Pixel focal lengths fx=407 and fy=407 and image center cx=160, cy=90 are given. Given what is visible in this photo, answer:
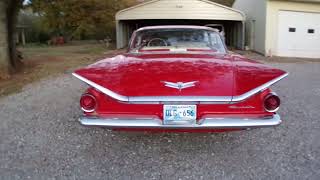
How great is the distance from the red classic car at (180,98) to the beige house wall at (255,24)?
16275mm

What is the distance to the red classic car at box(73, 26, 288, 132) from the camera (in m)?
4.08

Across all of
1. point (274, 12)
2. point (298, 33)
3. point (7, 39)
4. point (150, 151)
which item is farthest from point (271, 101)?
point (298, 33)

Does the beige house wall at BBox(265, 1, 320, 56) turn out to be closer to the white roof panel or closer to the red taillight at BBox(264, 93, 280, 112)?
the white roof panel

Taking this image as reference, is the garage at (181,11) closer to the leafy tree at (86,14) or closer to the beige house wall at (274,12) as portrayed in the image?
the leafy tree at (86,14)

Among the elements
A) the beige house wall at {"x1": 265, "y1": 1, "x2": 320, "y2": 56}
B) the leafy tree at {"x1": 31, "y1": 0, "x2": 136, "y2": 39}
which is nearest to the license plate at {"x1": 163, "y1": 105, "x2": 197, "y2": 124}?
the leafy tree at {"x1": 31, "y1": 0, "x2": 136, "y2": 39}

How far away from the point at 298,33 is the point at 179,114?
55.6ft

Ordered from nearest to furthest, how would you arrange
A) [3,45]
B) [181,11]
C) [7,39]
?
[3,45], [7,39], [181,11]

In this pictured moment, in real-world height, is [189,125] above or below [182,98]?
below

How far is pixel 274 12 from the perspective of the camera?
63.8ft

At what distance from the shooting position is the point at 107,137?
5.39m

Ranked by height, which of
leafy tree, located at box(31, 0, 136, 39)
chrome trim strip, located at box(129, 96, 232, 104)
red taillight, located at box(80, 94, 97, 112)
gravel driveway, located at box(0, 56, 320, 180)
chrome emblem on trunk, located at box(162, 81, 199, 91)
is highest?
leafy tree, located at box(31, 0, 136, 39)

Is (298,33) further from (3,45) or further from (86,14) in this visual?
(3,45)

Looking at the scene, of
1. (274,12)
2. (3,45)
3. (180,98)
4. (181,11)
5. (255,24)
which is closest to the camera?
(180,98)

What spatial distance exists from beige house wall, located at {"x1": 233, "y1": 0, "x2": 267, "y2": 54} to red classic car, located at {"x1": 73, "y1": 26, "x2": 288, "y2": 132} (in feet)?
53.4
